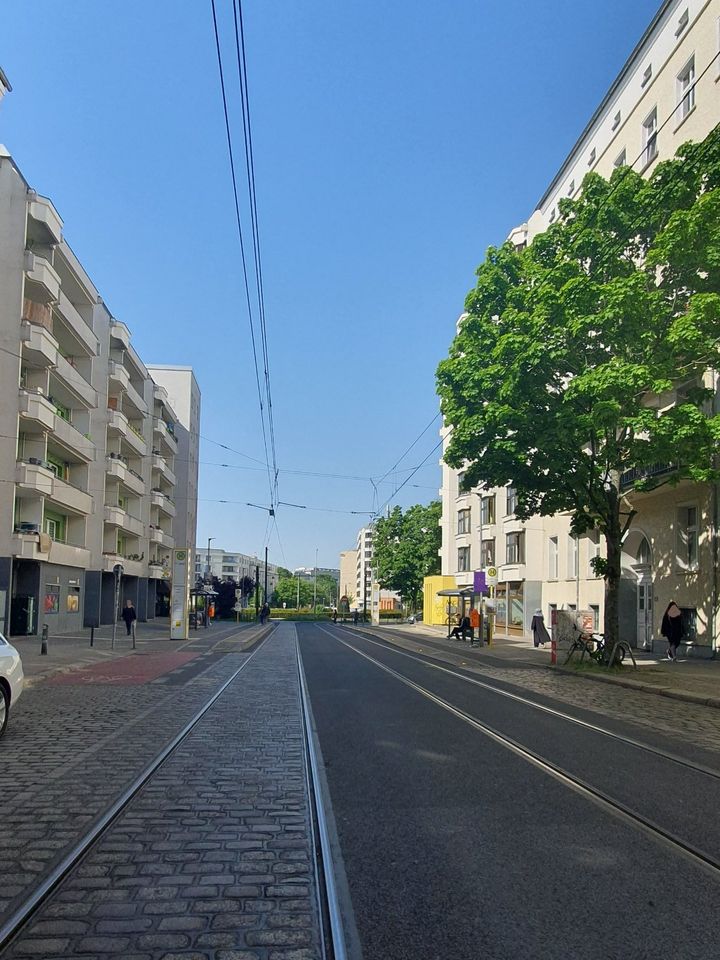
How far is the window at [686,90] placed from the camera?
2688 cm

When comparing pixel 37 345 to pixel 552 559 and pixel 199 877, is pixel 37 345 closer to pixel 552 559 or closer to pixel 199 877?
pixel 552 559

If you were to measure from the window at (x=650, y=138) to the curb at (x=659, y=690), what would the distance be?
60.7ft

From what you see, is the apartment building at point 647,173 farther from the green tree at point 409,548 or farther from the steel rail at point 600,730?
the green tree at point 409,548

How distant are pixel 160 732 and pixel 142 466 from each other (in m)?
51.0

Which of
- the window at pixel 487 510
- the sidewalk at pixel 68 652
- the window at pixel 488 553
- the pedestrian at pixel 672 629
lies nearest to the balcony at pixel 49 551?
the sidewalk at pixel 68 652

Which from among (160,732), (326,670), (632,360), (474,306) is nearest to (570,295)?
(632,360)

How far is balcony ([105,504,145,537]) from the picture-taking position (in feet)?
158

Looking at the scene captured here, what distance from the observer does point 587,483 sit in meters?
23.0

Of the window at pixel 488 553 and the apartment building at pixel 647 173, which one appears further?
the window at pixel 488 553

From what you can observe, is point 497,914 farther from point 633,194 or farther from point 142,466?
point 142,466

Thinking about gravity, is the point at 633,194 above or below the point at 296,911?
above

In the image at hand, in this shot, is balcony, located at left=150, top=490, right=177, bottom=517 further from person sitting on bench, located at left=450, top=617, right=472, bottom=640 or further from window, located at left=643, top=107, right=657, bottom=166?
window, located at left=643, top=107, right=657, bottom=166

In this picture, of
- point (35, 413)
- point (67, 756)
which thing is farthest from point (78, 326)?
point (67, 756)

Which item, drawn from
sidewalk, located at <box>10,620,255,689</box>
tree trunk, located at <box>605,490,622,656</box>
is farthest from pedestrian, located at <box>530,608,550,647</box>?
sidewalk, located at <box>10,620,255,689</box>
